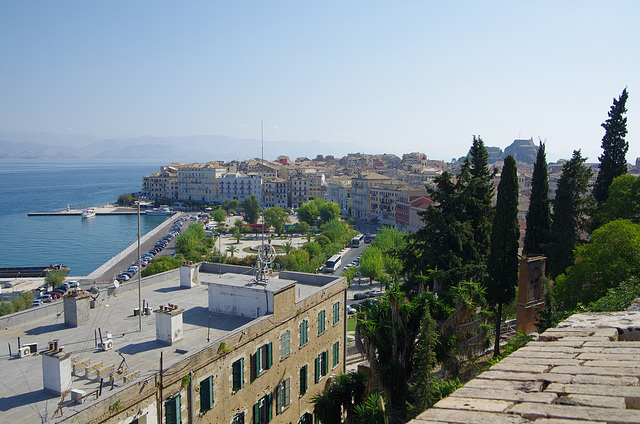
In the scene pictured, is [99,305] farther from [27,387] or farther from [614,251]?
[614,251]

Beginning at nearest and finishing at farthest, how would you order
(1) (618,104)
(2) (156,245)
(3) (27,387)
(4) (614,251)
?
(3) (27,387) → (4) (614,251) → (1) (618,104) → (2) (156,245)

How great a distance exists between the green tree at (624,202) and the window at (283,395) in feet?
61.6

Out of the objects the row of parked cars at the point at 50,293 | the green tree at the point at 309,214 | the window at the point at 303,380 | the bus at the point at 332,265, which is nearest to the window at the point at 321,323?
the window at the point at 303,380

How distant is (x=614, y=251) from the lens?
62.3 ft

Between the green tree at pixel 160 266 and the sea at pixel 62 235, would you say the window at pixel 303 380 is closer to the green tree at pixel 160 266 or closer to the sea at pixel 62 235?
the green tree at pixel 160 266

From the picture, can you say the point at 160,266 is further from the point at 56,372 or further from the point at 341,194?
the point at 341,194

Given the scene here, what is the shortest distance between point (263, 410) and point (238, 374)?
2158mm

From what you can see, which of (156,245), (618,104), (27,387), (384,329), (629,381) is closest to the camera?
(629,381)

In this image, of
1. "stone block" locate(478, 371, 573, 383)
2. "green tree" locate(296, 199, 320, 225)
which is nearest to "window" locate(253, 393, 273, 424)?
"stone block" locate(478, 371, 573, 383)

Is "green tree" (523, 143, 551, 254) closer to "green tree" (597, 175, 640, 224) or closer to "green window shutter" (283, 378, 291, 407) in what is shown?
"green tree" (597, 175, 640, 224)

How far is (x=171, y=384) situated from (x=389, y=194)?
91469 mm

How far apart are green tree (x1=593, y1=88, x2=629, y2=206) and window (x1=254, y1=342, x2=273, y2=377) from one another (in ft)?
82.1

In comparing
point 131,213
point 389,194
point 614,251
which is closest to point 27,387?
point 614,251

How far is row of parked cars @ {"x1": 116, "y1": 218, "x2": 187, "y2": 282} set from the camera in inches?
2181
